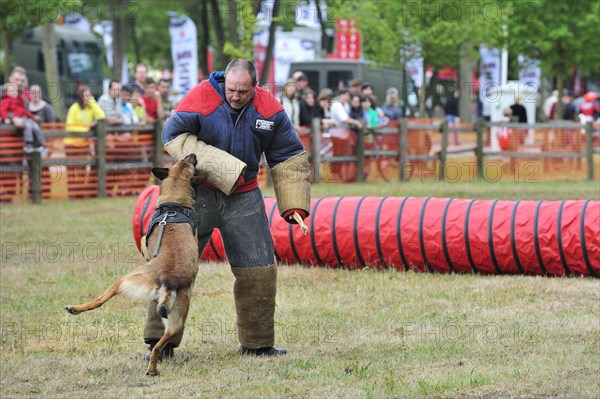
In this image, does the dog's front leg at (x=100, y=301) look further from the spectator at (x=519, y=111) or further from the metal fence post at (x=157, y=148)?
the spectator at (x=519, y=111)

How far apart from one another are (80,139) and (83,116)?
419 millimetres

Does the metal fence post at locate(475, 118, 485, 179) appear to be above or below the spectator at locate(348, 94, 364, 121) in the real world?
below

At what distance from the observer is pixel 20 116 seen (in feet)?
55.5

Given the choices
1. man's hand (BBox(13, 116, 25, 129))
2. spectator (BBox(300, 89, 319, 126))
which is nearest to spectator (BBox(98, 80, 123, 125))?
man's hand (BBox(13, 116, 25, 129))

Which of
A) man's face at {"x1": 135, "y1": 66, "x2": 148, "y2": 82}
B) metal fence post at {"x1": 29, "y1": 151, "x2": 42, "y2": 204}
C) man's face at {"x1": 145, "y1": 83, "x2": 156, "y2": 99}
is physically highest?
→ man's face at {"x1": 135, "y1": 66, "x2": 148, "y2": 82}

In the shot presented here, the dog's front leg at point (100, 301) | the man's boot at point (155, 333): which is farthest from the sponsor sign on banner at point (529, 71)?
the dog's front leg at point (100, 301)

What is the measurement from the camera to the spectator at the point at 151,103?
61.8 feet

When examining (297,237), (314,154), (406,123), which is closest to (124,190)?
(314,154)

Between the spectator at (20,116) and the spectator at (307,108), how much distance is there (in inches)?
208

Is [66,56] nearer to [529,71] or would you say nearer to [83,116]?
[529,71]

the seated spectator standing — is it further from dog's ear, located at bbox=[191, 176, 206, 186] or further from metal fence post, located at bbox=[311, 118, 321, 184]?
dog's ear, located at bbox=[191, 176, 206, 186]

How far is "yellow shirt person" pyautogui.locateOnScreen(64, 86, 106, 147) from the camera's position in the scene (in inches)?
703

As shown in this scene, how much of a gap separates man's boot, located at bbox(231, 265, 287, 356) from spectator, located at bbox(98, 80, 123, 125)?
446 inches

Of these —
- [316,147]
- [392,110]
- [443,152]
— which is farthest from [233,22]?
[443,152]
